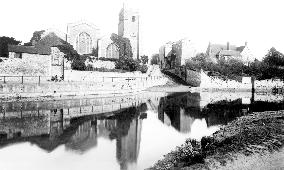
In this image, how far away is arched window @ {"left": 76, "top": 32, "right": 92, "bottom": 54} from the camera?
62.5 m

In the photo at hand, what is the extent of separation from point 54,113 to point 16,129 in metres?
6.58

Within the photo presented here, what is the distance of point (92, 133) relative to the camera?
61.9ft

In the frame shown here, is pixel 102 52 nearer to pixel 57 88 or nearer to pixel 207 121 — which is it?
pixel 57 88

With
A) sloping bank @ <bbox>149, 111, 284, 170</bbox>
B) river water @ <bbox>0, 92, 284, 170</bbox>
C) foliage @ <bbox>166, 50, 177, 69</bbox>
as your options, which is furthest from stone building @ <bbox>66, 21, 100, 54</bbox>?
sloping bank @ <bbox>149, 111, 284, 170</bbox>

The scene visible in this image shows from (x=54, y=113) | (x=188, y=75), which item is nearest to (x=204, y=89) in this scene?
(x=188, y=75)

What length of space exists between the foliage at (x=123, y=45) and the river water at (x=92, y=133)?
37.0 metres

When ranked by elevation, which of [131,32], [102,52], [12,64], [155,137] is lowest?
[155,137]

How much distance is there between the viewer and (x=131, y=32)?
73625mm

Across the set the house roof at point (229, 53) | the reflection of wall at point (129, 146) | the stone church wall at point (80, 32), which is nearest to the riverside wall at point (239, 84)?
the house roof at point (229, 53)

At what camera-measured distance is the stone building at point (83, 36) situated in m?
61.0

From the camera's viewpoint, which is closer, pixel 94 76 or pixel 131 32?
pixel 94 76

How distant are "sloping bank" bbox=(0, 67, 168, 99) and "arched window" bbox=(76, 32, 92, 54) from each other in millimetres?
13380

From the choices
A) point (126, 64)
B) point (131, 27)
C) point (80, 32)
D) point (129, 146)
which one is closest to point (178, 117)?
point (129, 146)

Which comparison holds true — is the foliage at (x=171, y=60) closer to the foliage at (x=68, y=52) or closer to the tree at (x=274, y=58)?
the tree at (x=274, y=58)
